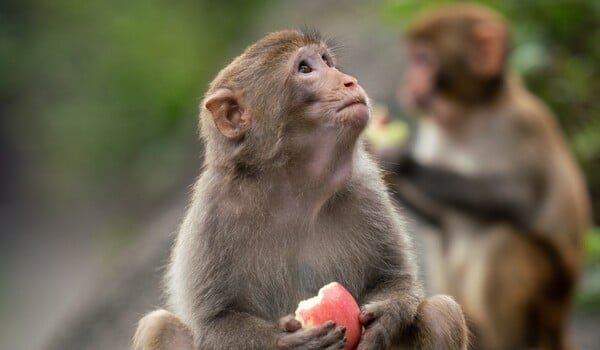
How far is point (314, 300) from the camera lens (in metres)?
5.06

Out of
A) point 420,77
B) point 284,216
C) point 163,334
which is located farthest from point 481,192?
point 163,334

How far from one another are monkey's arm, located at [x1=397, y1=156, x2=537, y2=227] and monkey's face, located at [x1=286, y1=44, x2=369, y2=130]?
4.12 m

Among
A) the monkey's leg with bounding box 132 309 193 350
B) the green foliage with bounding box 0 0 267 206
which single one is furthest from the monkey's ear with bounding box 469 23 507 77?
the green foliage with bounding box 0 0 267 206

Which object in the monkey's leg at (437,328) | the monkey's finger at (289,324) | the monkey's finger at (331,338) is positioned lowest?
the monkey's leg at (437,328)

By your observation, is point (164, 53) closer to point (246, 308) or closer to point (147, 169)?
point (147, 169)

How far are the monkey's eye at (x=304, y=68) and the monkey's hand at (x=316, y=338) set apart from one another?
1033 millimetres

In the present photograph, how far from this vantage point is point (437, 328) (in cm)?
530

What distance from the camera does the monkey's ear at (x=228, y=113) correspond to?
5.39 m

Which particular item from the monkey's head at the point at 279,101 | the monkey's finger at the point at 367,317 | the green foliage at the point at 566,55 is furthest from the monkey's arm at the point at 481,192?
the monkey's finger at the point at 367,317

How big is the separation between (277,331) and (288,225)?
0.53 metres

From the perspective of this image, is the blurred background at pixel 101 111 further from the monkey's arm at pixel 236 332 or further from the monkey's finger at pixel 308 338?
the monkey's finger at pixel 308 338

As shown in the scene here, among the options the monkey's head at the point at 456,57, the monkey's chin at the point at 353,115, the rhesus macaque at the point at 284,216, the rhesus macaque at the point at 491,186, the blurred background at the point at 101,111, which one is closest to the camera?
the monkey's chin at the point at 353,115

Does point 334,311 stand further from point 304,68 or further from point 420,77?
point 420,77

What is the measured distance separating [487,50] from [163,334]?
4.80m
